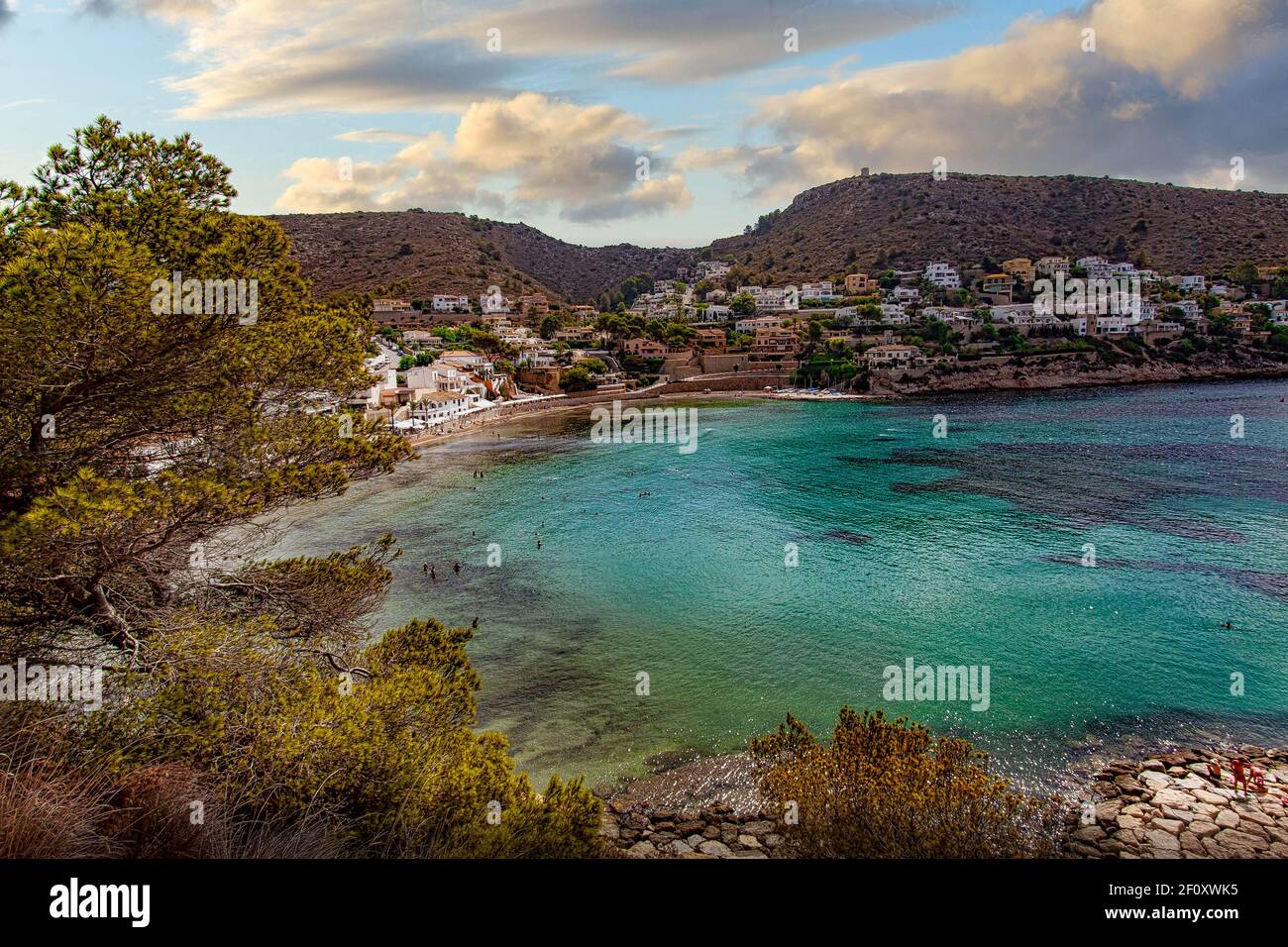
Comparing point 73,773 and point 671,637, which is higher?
point 73,773

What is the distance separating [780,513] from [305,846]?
2731cm

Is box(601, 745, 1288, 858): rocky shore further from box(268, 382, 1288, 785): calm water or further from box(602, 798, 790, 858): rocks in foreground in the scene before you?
box(268, 382, 1288, 785): calm water

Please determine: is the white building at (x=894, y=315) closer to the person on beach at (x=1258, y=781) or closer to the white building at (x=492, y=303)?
the white building at (x=492, y=303)

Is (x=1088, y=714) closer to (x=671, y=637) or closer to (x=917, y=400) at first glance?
(x=671, y=637)

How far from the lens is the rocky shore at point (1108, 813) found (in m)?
10.4

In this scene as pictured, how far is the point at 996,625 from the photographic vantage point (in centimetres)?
1922

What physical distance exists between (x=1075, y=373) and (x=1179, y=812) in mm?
78418

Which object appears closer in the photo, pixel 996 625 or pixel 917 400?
pixel 996 625

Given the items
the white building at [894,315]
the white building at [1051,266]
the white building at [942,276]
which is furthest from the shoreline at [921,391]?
the white building at [942,276]

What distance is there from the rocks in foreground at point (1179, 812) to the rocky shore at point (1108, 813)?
15 millimetres

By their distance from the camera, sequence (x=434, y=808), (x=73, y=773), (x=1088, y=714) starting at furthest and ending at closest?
(x=1088, y=714) → (x=434, y=808) → (x=73, y=773)

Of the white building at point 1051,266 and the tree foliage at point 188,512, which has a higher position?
the white building at point 1051,266

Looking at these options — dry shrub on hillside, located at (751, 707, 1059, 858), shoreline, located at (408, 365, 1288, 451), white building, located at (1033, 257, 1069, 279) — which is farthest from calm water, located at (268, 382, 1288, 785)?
white building, located at (1033, 257, 1069, 279)

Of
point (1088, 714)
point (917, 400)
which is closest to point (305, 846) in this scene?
point (1088, 714)
